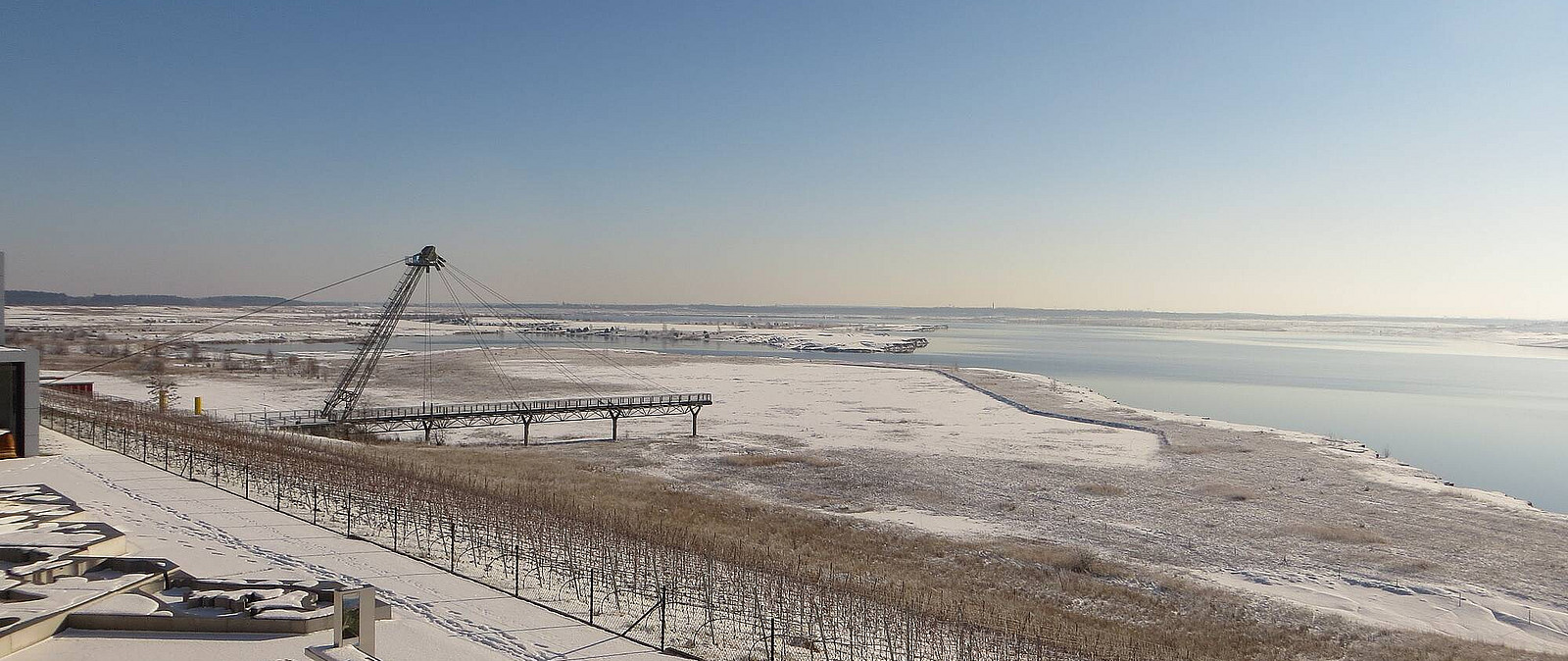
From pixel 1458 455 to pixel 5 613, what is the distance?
157 ft

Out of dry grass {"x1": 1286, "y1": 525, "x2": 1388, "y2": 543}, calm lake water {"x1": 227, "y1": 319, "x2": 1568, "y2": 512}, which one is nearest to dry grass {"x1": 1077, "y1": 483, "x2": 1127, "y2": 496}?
dry grass {"x1": 1286, "y1": 525, "x2": 1388, "y2": 543}

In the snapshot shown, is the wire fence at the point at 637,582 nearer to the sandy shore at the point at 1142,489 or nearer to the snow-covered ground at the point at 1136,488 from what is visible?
the sandy shore at the point at 1142,489

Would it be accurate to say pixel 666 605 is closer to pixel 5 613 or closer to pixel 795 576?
pixel 795 576

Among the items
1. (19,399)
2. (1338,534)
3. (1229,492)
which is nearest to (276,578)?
(19,399)

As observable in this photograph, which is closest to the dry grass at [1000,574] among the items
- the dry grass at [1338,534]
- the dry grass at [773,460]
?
the dry grass at [773,460]

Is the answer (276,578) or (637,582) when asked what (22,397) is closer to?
(276,578)

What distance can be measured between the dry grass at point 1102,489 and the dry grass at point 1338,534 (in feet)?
18.2

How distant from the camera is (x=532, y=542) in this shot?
58.8 ft

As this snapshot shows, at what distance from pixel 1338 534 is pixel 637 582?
66.7ft

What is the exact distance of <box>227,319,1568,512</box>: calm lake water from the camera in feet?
126

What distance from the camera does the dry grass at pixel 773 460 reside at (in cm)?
3400

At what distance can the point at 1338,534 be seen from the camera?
80.2 ft

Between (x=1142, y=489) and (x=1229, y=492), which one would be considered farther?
(x=1142, y=489)

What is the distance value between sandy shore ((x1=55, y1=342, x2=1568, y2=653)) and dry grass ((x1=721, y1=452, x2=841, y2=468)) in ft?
0.53
